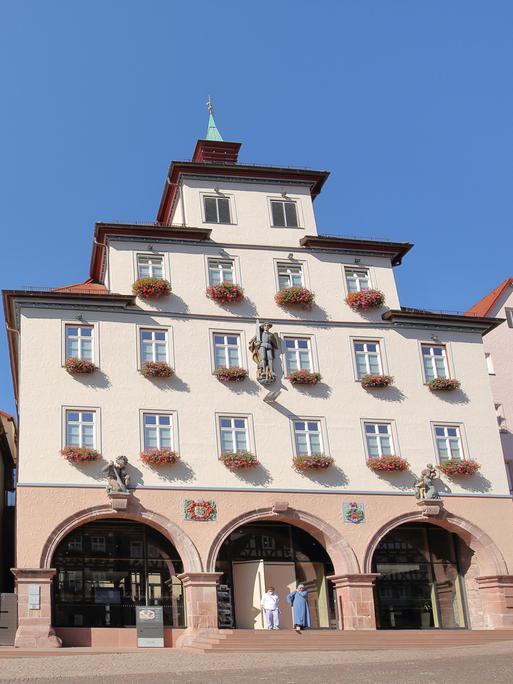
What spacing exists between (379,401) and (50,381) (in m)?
11.6

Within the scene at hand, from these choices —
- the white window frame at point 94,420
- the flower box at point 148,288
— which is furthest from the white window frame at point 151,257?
the white window frame at point 94,420

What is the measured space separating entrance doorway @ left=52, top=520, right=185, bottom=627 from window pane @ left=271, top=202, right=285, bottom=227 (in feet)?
42.1

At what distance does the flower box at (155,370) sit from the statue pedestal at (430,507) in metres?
9.79

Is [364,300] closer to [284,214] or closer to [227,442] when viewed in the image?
[284,214]

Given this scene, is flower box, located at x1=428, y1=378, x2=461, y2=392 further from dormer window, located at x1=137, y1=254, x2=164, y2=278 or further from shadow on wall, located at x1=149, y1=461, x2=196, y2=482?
dormer window, located at x1=137, y1=254, x2=164, y2=278

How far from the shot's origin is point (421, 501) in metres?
32.2

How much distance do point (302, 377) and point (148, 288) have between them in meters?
6.28

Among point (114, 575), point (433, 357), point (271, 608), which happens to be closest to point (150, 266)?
point (114, 575)

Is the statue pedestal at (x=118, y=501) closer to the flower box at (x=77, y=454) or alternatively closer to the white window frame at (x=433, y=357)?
the flower box at (x=77, y=454)

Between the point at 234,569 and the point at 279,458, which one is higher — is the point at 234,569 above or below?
below

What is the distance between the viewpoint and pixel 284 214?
36781 mm

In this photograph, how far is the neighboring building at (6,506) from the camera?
4197 cm

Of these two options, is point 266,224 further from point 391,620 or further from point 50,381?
point 391,620

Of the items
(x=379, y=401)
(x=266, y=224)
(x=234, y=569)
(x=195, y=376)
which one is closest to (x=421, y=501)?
(x=379, y=401)
